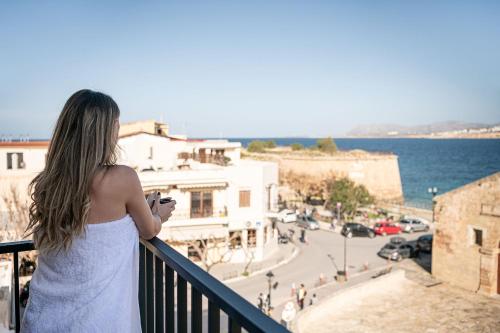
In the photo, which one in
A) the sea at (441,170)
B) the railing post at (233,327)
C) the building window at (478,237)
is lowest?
the sea at (441,170)

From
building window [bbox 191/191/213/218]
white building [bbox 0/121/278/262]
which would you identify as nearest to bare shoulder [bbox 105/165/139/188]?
white building [bbox 0/121/278/262]

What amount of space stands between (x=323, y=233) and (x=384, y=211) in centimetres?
1354

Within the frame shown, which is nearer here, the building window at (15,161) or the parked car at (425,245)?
the building window at (15,161)

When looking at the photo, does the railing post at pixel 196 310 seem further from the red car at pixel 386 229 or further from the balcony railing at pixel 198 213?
the red car at pixel 386 229

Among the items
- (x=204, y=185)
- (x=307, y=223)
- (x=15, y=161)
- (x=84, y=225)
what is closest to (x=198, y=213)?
(x=204, y=185)

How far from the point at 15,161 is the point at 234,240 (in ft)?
43.2

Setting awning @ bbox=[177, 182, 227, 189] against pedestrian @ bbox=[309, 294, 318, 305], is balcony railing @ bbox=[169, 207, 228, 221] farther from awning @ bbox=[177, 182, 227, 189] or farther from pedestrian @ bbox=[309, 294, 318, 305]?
pedestrian @ bbox=[309, 294, 318, 305]

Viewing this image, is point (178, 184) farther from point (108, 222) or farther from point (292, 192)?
point (292, 192)

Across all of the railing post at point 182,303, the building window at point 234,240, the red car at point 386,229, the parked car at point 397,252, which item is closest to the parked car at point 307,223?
the red car at point 386,229

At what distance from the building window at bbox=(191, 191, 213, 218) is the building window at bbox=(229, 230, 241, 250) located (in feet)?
6.04

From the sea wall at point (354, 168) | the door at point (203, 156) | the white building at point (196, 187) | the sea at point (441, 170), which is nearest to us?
the white building at point (196, 187)

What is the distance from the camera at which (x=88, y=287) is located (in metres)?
2.02

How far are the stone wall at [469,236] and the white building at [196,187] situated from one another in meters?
9.85

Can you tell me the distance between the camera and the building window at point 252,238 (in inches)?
1064
